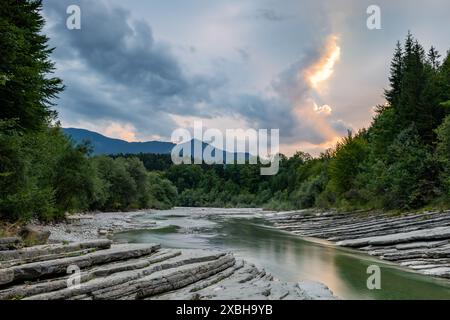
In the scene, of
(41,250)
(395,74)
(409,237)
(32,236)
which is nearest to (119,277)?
(41,250)

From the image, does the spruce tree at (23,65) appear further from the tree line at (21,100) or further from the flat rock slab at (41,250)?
the flat rock slab at (41,250)

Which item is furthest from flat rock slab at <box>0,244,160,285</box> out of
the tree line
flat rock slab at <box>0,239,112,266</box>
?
the tree line

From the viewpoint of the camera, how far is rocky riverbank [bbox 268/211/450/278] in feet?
72.6

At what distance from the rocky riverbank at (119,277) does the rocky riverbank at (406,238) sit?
31.1ft

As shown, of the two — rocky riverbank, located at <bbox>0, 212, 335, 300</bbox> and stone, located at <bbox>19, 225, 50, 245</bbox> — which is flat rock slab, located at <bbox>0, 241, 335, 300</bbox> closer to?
rocky riverbank, located at <bbox>0, 212, 335, 300</bbox>

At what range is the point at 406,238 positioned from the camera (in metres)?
27.1

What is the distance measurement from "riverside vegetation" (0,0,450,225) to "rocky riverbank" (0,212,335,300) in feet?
29.7

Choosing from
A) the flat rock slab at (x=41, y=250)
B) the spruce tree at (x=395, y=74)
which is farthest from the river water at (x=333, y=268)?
the spruce tree at (x=395, y=74)

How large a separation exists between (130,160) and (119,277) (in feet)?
329

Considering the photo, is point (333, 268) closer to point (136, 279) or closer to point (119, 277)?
point (136, 279)

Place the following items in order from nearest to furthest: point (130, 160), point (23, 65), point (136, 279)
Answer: point (136, 279)
point (23, 65)
point (130, 160)

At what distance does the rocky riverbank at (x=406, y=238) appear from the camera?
22141 millimetres

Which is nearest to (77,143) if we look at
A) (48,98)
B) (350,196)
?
(48,98)
